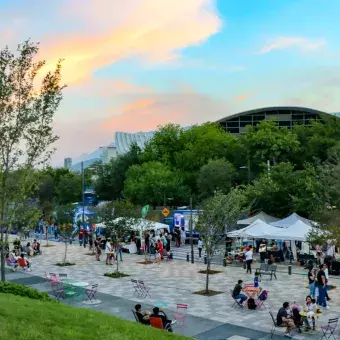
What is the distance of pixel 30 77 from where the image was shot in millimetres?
16828

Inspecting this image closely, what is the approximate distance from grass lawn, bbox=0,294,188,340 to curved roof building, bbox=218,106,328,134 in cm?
6641

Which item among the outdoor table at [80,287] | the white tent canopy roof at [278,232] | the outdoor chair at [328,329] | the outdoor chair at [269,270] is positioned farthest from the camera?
the white tent canopy roof at [278,232]

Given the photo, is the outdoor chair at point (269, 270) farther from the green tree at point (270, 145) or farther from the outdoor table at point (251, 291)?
the green tree at point (270, 145)

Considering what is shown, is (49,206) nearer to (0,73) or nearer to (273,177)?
(273,177)

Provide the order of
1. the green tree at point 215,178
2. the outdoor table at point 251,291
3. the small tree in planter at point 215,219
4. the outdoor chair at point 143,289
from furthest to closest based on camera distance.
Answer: the green tree at point 215,178 → the small tree in planter at point 215,219 → the outdoor chair at point 143,289 → the outdoor table at point 251,291

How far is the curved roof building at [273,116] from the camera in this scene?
74688 millimetres

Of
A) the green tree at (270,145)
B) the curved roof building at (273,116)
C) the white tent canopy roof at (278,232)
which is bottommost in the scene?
the white tent canopy roof at (278,232)

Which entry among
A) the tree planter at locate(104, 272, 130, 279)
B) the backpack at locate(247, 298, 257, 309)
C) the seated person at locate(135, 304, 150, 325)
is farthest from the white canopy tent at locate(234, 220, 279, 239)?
the seated person at locate(135, 304, 150, 325)

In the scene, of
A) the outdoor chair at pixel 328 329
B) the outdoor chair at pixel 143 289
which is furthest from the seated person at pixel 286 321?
the outdoor chair at pixel 143 289

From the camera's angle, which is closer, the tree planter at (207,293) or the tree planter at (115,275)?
the tree planter at (207,293)

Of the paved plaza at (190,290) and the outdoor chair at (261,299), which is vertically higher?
the outdoor chair at (261,299)

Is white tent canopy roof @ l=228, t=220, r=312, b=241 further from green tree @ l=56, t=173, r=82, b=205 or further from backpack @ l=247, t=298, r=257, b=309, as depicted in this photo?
green tree @ l=56, t=173, r=82, b=205

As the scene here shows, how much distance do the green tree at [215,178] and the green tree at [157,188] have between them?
416 cm

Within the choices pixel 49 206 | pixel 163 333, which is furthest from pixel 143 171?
pixel 163 333
